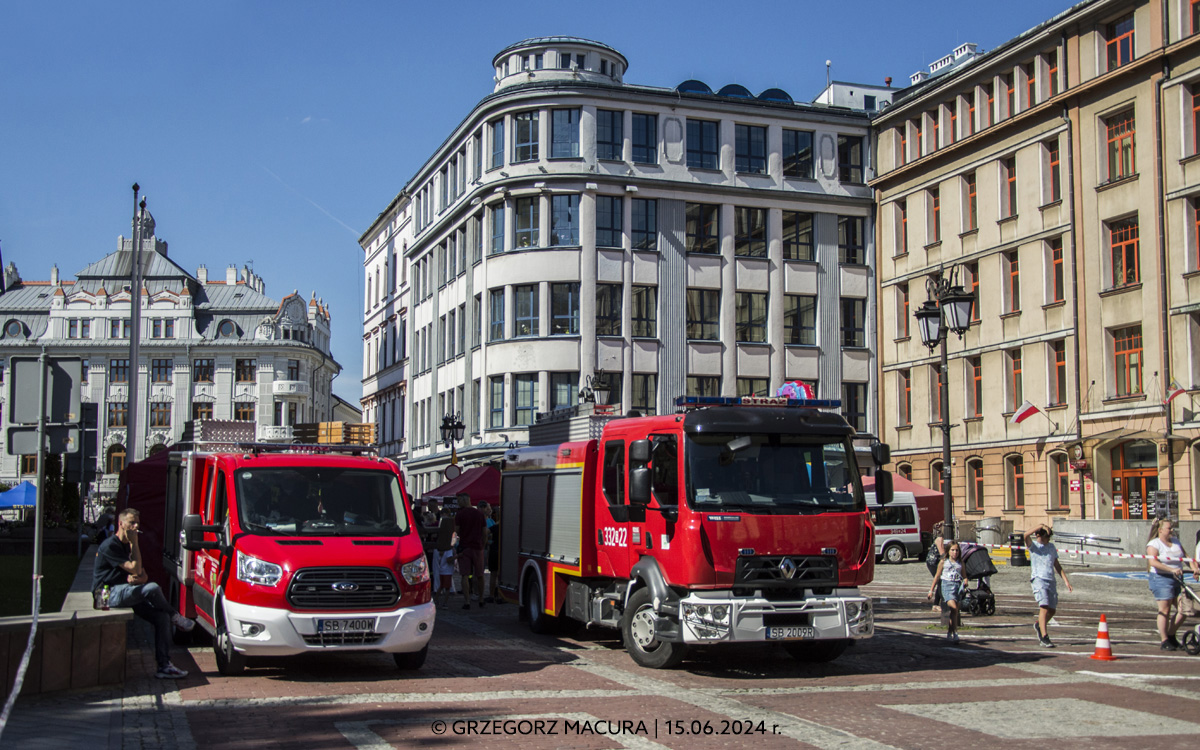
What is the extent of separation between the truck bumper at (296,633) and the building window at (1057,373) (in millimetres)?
31459

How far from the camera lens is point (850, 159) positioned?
163ft

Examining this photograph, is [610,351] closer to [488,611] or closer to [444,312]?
[444,312]

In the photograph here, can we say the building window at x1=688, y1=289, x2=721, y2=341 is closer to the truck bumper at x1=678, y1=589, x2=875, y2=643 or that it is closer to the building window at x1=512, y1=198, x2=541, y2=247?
the building window at x1=512, y1=198, x2=541, y2=247

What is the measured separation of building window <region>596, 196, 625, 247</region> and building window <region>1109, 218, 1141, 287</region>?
17745mm

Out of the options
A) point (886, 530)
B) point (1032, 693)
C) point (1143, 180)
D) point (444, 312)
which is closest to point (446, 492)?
point (886, 530)

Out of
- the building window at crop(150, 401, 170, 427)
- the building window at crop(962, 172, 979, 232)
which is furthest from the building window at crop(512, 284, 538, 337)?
the building window at crop(150, 401, 170, 427)

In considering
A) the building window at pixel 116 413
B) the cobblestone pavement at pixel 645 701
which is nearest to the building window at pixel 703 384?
the cobblestone pavement at pixel 645 701

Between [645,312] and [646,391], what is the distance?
3073 millimetres

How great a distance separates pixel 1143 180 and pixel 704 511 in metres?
28.1

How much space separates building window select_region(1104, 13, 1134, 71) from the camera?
35.9 m

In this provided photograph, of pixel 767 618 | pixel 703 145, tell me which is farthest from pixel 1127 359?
pixel 767 618

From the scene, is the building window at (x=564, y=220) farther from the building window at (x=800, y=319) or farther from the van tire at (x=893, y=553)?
the van tire at (x=893, y=553)

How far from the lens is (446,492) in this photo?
29297 mm

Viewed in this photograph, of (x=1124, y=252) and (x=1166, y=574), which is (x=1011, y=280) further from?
(x=1166, y=574)
